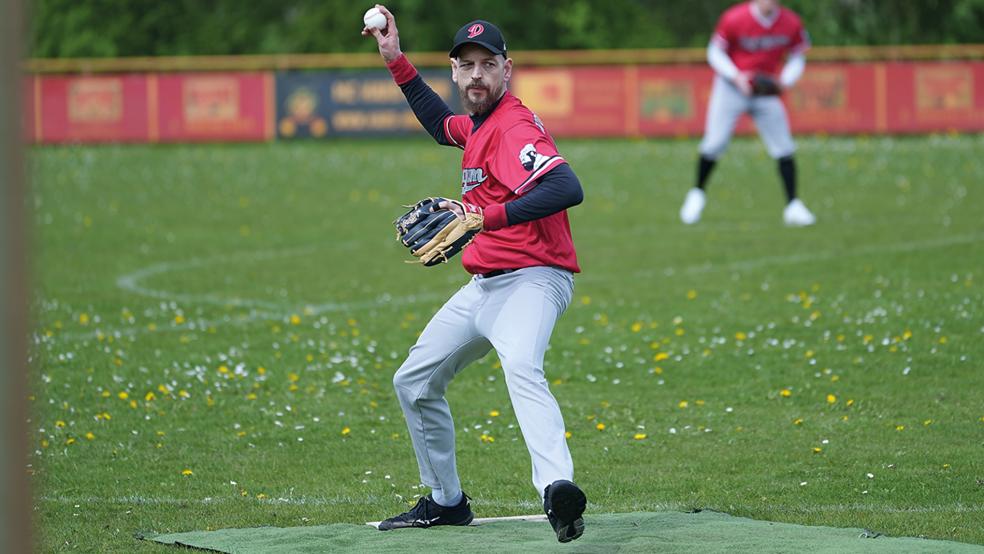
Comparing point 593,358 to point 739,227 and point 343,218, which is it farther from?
point 343,218

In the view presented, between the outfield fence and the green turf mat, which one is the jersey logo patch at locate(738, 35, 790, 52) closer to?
the green turf mat

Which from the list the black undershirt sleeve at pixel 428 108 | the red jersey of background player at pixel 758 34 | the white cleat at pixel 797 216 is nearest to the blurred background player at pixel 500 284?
the black undershirt sleeve at pixel 428 108

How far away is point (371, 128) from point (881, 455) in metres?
24.1

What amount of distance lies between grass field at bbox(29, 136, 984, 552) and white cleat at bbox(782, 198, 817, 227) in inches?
6.0

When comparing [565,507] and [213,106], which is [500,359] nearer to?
[565,507]

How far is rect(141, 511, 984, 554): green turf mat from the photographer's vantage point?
5.82 meters

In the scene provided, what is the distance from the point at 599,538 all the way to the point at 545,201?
139 cm

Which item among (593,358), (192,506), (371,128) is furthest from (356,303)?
(371,128)

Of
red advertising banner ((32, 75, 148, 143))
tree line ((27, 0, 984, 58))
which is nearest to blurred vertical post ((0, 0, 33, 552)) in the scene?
red advertising banner ((32, 75, 148, 143))

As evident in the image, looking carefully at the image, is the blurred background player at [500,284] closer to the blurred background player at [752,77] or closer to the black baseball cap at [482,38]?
→ the black baseball cap at [482,38]

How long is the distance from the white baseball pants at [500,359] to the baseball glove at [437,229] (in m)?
0.34

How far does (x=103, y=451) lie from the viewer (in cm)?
795

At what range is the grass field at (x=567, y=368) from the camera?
6.98m

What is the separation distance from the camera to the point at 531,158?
587cm
